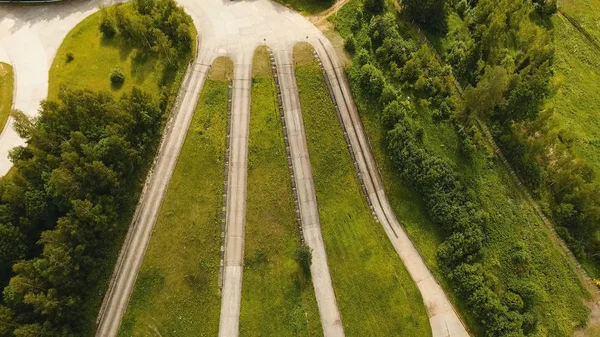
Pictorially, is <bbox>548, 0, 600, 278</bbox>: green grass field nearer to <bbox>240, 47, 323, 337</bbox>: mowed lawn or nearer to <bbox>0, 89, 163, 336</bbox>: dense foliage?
<bbox>240, 47, 323, 337</bbox>: mowed lawn

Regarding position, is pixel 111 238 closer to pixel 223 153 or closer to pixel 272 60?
pixel 223 153

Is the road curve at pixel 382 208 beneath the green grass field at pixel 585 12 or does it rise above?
beneath

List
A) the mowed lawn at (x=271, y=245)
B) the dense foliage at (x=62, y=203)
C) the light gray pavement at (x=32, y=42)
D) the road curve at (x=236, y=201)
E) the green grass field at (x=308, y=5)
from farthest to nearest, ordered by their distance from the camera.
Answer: the green grass field at (x=308, y=5)
the light gray pavement at (x=32, y=42)
the road curve at (x=236, y=201)
the mowed lawn at (x=271, y=245)
the dense foliage at (x=62, y=203)

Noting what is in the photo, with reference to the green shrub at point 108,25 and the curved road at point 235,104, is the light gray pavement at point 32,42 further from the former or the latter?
the green shrub at point 108,25

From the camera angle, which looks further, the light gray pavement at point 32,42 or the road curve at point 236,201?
the light gray pavement at point 32,42

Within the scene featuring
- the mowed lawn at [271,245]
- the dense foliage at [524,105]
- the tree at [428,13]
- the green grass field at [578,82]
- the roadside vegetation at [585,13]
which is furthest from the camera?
the roadside vegetation at [585,13]

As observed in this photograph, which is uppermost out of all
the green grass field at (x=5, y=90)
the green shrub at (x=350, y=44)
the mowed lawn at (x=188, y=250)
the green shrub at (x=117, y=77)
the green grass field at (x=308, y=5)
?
the green grass field at (x=308, y=5)

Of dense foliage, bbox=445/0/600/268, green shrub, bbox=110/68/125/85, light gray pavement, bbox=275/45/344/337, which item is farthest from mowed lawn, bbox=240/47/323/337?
dense foliage, bbox=445/0/600/268

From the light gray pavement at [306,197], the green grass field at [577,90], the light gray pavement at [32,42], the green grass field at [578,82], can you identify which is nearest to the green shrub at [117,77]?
the light gray pavement at [32,42]
